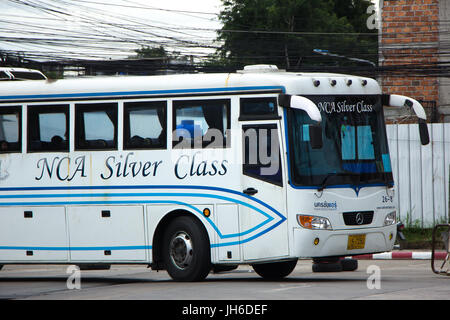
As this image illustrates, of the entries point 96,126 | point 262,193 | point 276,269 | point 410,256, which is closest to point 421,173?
point 410,256

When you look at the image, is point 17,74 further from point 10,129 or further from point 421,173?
point 421,173

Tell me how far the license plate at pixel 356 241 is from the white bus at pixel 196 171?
0.5 inches

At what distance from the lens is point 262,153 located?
495 inches

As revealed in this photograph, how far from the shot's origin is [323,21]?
59625 millimetres

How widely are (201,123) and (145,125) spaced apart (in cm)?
93

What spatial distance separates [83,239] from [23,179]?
4.71ft

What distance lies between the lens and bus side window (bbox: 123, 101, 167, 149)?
1334 centimetres

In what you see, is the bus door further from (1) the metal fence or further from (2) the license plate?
(1) the metal fence

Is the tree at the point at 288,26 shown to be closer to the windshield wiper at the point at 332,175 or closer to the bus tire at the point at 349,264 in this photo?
the bus tire at the point at 349,264

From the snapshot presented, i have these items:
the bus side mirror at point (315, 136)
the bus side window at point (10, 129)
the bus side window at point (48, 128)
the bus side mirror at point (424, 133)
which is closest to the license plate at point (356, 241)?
the bus side mirror at point (315, 136)

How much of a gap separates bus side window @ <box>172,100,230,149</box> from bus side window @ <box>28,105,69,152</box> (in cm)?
193

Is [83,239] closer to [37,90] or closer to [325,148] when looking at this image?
[37,90]
